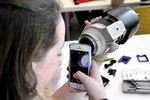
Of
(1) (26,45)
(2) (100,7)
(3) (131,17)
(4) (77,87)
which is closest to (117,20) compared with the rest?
(3) (131,17)

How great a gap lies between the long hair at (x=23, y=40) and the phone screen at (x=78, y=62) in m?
0.26

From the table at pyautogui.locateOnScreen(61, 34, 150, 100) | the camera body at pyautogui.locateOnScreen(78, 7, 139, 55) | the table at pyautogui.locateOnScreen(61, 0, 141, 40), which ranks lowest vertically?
the table at pyautogui.locateOnScreen(61, 34, 150, 100)

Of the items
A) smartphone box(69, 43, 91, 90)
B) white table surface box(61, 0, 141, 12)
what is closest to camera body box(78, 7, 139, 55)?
smartphone box(69, 43, 91, 90)

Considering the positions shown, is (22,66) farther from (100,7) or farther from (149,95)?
(100,7)

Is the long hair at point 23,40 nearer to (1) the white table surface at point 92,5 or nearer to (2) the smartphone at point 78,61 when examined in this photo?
(2) the smartphone at point 78,61

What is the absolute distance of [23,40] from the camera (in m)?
0.55

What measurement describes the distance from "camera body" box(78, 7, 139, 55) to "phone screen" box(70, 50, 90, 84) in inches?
1.4

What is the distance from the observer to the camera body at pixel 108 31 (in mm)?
840

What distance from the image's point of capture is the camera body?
0.84 meters

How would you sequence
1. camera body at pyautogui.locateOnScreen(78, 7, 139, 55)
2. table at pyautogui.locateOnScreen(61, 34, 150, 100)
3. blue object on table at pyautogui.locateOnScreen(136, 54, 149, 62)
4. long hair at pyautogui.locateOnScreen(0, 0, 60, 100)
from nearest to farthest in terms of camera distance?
long hair at pyautogui.locateOnScreen(0, 0, 60, 100) → camera body at pyautogui.locateOnScreen(78, 7, 139, 55) → table at pyautogui.locateOnScreen(61, 34, 150, 100) → blue object on table at pyautogui.locateOnScreen(136, 54, 149, 62)

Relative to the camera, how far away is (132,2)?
6.55ft

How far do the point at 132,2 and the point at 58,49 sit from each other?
1464 mm

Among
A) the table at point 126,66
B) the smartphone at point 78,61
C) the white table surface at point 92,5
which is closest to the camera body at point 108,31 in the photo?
the smartphone at point 78,61

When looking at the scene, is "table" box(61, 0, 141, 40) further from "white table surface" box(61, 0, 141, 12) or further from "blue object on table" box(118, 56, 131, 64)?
"blue object on table" box(118, 56, 131, 64)
